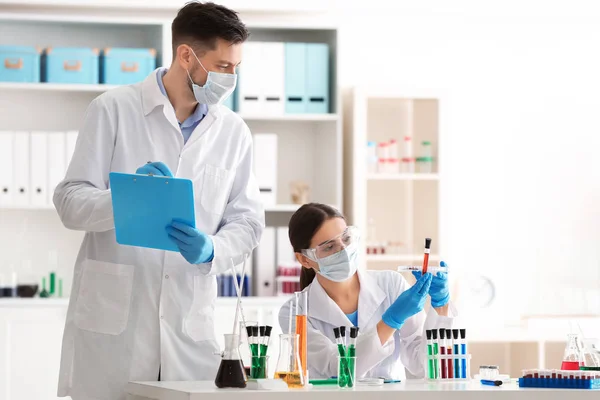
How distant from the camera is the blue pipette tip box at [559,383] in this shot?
184 centimetres

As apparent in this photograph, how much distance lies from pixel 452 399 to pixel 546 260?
3250 mm

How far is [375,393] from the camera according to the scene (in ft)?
5.74

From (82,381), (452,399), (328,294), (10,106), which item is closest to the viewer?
(452,399)

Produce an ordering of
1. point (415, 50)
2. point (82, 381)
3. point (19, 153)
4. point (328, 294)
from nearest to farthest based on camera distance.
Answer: point (82, 381), point (328, 294), point (19, 153), point (415, 50)

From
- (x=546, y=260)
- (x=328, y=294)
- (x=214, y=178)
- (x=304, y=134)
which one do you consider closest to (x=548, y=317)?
(x=546, y=260)

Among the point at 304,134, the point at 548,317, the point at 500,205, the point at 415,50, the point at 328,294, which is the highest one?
the point at 415,50

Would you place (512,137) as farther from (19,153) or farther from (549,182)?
(19,153)

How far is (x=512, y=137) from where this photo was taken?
483 cm

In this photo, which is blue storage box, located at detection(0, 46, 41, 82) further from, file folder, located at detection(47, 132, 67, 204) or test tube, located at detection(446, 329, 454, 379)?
test tube, located at detection(446, 329, 454, 379)

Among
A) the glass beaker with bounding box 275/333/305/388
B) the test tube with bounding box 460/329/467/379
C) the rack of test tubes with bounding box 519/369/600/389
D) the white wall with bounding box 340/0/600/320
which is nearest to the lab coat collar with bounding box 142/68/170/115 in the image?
the glass beaker with bounding box 275/333/305/388

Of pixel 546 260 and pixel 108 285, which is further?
pixel 546 260

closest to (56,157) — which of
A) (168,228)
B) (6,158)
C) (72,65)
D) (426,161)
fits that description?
(6,158)

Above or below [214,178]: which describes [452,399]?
below

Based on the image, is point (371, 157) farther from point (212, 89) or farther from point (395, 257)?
point (212, 89)
